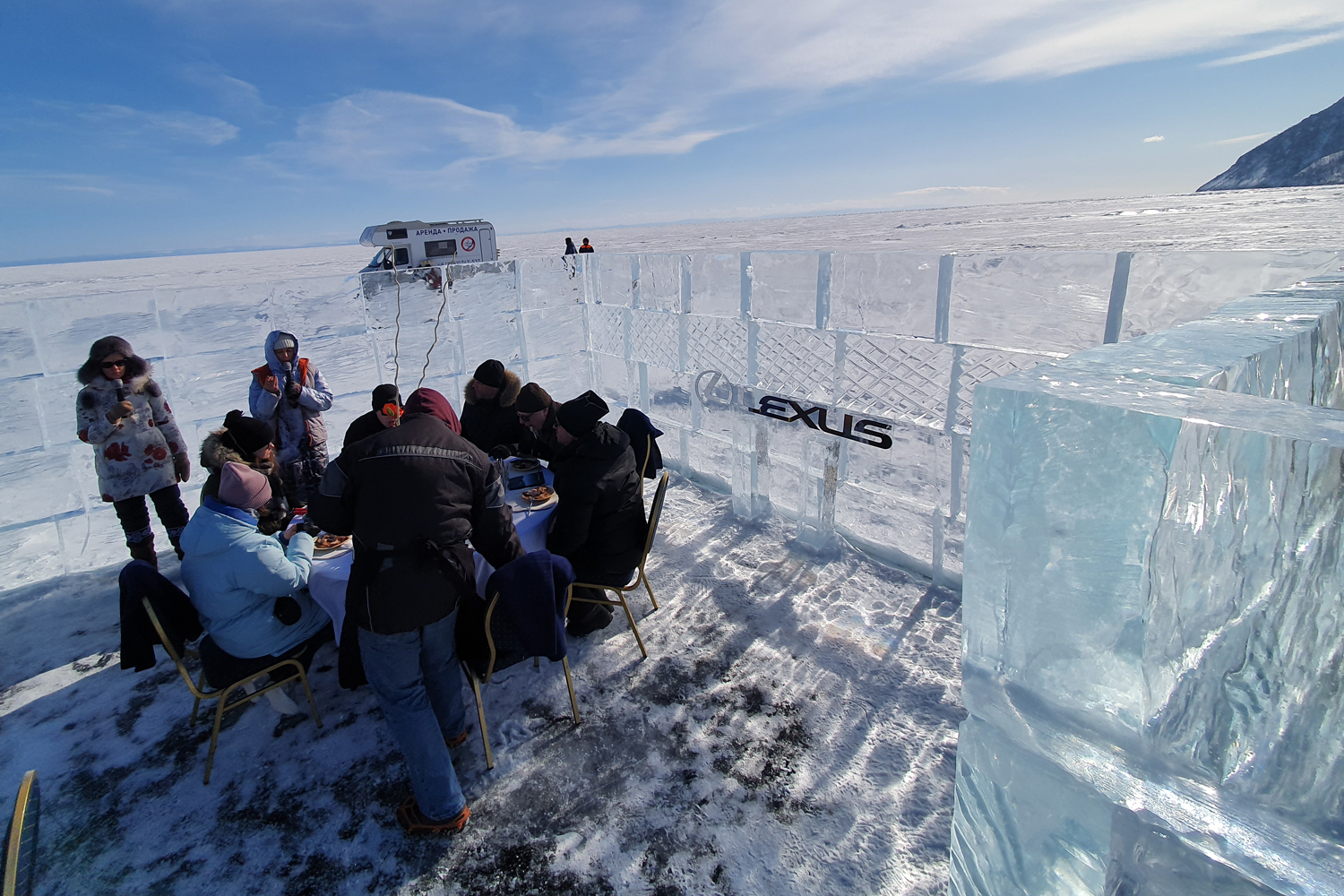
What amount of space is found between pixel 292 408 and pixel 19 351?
1708mm

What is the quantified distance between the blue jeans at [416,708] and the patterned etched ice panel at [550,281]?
14.0 ft

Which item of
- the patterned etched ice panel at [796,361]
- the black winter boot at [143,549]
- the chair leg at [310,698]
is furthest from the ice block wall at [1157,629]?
the black winter boot at [143,549]

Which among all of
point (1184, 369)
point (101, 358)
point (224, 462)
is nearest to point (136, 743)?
point (224, 462)

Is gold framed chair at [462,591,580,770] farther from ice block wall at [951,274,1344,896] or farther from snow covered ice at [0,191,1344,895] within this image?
ice block wall at [951,274,1344,896]

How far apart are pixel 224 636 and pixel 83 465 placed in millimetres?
3027

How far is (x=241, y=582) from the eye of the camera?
2404mm

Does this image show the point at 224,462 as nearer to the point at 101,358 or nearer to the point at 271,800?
the point at 271,800

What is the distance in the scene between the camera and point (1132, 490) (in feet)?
2.16

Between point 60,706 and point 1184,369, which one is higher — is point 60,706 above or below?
below

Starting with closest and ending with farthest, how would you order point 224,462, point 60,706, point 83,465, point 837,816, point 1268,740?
point 1268,740
point 837,816
point 224,462
point 60,706
point 83,465

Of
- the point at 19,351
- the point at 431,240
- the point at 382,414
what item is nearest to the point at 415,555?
the point at 382,414

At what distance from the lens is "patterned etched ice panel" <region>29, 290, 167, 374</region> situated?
401cm

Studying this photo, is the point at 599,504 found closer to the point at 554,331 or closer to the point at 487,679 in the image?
the point at 487,679

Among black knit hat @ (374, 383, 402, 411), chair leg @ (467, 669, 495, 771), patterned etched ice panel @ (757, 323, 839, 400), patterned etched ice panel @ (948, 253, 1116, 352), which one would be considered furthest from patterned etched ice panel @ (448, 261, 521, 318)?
patterned etched ice panel @ (948, 253, 1116, 352)
